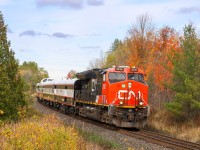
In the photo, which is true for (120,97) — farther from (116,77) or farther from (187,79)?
(187,79)

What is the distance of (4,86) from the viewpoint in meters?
16.1

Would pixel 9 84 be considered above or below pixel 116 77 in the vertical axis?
below

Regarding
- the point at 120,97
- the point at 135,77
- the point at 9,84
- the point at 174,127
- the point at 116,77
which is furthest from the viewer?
the point at 174,127

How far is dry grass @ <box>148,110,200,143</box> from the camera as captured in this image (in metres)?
17.5

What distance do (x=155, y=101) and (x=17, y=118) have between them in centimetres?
1314

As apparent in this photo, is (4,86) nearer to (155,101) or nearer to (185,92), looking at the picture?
(185,92)

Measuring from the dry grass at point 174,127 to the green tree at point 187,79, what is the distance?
63 cm

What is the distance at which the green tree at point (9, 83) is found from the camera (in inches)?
641

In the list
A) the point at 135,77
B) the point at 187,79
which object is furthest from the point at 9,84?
the point at 187,79

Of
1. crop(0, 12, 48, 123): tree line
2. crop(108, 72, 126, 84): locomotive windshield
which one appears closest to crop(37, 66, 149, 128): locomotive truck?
crop(108, 72, 126, 84): locomotive windshield

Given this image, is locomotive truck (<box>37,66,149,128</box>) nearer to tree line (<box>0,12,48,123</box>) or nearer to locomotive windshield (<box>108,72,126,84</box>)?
locomotive windshield (<box>108,72,126,84</box>)

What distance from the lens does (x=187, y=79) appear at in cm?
1853

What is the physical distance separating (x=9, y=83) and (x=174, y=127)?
9743mm

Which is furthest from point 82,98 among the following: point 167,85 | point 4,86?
point 4,86
